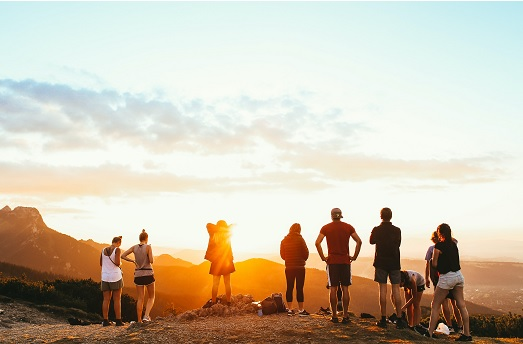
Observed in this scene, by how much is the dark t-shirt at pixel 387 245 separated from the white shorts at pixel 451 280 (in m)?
1.00

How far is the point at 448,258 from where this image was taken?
9492 millimetres

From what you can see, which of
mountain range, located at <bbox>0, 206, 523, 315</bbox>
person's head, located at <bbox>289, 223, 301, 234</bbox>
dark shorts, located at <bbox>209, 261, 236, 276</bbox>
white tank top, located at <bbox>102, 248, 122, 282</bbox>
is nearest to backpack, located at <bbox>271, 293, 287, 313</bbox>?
dark shorts, located at <bbox>209, 261, 236, 276</bbox>

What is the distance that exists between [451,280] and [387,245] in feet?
5.13

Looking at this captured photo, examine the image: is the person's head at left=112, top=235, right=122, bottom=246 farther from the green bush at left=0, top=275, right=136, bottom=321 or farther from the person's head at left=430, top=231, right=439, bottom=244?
the green bush at left=0, top=275, right=136, bottom=321

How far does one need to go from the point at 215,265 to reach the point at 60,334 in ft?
14.6

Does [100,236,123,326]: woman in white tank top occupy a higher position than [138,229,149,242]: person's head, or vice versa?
[138,229,149,242]: person's head

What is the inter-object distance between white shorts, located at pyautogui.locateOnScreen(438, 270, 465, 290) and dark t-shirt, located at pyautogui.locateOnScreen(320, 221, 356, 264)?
2.20 metres

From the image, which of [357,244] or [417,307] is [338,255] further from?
[417,307]

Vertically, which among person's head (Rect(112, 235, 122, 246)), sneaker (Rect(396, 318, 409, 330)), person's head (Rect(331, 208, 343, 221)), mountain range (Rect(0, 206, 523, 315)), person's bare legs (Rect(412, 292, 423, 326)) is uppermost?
person's head (Rect(331, 208, 343, 221))

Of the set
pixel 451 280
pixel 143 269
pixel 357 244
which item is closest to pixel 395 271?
pixel 357 244

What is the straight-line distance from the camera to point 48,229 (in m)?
121

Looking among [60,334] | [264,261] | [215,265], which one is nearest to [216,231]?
[215,265]

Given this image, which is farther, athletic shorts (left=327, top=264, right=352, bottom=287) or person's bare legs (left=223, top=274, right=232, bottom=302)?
person's bare legs (left=223, top=274, right=232, bottom=302)

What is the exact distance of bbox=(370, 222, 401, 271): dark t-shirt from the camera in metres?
9.90
